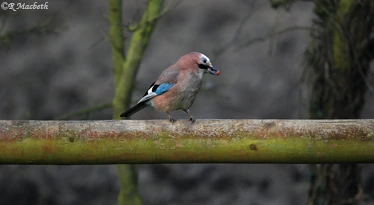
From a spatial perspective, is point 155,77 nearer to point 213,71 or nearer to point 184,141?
point 213,71

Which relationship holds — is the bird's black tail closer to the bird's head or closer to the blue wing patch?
the blue wing patch

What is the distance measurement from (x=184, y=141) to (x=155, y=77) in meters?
2.95

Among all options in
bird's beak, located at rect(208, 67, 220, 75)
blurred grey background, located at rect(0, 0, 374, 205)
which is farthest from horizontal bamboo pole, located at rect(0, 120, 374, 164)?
blurred grey background, located at rect(0, 0, 374, 205)

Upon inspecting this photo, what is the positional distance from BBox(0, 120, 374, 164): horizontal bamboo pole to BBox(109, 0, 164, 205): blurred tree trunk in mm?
1409

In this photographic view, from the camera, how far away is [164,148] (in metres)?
2.80

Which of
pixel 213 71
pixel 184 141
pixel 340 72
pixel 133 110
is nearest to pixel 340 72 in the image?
pixel 340 72

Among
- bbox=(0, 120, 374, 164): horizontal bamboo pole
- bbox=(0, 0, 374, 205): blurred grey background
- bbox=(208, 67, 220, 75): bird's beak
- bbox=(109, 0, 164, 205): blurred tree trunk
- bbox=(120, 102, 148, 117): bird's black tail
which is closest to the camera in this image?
bbox=(0, 120, 374, 164): horizontal bamboo pole

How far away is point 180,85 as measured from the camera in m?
3.58

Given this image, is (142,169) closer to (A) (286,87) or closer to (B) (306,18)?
(A) (286,87)

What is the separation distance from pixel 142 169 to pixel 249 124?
9.93 ft

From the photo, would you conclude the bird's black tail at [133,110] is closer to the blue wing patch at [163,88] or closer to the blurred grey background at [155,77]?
the blue wing patch at [163,88]

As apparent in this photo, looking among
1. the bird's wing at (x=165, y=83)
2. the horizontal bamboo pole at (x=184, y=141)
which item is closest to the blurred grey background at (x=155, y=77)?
the bird's wing at (x=165, y=83)

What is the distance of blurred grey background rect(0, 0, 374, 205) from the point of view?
18.6 ft

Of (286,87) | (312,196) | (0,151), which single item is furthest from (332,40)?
(0,151)
